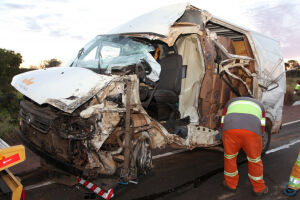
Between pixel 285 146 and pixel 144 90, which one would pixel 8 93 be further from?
pixel 285 146

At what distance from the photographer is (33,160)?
17.2 feet

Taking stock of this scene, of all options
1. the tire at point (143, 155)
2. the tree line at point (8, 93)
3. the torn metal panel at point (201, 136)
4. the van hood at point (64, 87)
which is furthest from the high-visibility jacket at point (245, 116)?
the tree line at point (8, 93)

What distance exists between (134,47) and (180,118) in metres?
1.45

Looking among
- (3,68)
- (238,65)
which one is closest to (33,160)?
(238,65)

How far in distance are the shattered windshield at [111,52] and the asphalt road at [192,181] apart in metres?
1.89

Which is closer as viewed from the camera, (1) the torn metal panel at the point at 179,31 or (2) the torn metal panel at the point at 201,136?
(1) the torn metal panel at the point at 179,31

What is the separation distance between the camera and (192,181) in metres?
4.45

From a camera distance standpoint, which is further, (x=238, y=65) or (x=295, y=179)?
(x=238, y=65)

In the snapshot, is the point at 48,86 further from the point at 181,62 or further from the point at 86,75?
the point at 181,62

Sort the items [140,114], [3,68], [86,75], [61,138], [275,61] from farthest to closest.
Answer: [3,68] < [275,61] < [140,114] < [86,75] < [61,138]

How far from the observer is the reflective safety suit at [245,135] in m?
3.74

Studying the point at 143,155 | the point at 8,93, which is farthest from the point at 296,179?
the point at 8,93

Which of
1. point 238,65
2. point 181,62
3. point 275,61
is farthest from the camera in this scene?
point 275,61

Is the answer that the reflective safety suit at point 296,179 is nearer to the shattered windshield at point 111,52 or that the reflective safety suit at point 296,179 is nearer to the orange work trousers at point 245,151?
the orange work trousers at point 245,151
